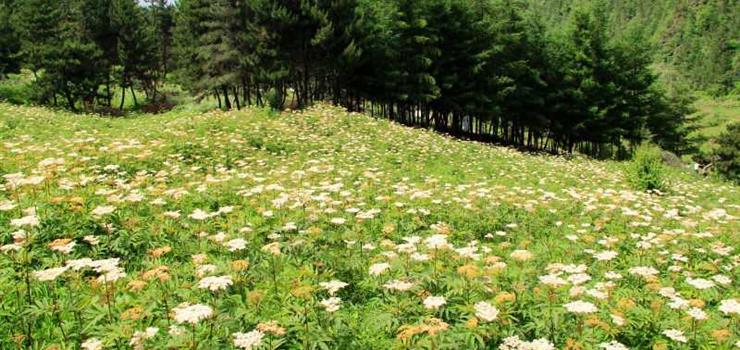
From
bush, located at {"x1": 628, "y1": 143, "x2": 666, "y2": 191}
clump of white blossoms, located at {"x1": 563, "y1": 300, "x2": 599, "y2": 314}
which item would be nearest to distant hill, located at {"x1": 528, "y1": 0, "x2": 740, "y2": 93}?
bush, located at {"x1": 628, "y1": 143, "x2": 666, "y2": 191}

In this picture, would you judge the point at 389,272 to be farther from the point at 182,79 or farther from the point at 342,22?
the point at 182,79

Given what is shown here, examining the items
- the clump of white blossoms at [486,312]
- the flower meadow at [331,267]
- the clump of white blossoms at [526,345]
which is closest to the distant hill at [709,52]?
the flower meadow at [331,267]

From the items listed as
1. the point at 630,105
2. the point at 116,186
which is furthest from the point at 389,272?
the point at 630,105

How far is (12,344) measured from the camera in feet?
13.3

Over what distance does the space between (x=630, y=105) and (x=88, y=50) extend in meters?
55.0

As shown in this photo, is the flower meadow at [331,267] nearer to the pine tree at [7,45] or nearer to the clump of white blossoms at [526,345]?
the clump of white blossoms at [526,345]

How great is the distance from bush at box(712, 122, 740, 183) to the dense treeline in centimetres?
661

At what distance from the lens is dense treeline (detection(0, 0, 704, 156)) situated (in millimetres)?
33750

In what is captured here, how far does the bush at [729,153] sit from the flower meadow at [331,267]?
44.9 metres

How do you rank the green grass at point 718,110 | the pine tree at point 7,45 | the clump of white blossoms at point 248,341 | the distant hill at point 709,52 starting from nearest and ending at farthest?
the clump of white blossoms at point 248,341
the pine tree at point 7,45
the green grass at point 718,110
the distant hill at point 709,52

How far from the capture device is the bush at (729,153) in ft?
147

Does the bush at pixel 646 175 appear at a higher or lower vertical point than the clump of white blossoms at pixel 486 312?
lower

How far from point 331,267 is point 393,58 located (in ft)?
109

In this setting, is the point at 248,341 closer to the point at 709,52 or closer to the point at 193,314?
the point at 193,314
